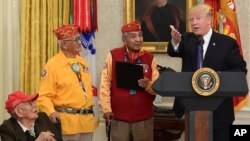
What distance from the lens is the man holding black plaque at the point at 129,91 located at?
3.59m

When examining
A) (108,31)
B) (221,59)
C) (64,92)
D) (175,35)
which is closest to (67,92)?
(64,92)

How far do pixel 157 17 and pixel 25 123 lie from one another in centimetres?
232

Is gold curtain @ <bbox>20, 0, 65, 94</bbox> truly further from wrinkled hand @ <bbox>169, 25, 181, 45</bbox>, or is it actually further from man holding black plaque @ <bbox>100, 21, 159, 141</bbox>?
wrinkled hand @ <bbox>169, 25, 181, 45</bbox>

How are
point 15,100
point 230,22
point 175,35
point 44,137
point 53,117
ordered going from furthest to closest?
point 230,22 → point 53,117 → point 15,100 → point 44,137 → point 175,35

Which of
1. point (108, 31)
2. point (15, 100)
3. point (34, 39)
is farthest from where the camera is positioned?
point (108, 31)

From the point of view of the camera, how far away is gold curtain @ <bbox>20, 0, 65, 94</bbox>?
472 centimetres

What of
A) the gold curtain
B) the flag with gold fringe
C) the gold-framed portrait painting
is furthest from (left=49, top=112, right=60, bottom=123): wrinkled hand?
the flag with gold fringe

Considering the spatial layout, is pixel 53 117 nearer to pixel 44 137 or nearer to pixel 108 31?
pixel 44 137

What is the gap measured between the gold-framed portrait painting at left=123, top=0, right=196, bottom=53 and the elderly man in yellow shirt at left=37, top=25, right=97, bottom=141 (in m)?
1.46

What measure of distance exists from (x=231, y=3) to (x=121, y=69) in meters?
1.42

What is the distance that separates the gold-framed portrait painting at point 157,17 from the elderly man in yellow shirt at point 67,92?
1.46 metres

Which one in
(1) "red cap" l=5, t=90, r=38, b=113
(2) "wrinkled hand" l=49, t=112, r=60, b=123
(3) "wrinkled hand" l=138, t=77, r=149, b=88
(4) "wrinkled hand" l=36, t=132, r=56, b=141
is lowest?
(4) "wrinkled hand" l=36, t=132, r=56, b=141

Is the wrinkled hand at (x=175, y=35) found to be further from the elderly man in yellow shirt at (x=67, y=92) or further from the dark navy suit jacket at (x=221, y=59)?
the elderly man in yellow shirt at (x=67, y=92)

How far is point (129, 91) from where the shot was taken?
3.62 meters
